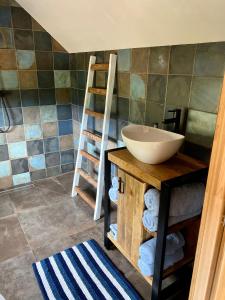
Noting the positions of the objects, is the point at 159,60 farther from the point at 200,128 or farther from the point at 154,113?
the point at 200,128

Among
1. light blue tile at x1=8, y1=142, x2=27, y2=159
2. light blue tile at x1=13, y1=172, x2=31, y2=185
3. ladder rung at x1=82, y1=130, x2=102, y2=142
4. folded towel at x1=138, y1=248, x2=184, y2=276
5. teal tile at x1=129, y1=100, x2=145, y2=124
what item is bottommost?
light blue tile at x1=13, y1=172, x2=31, y2=185

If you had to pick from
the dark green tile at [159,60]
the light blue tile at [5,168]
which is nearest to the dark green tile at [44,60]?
the light blue tile at [5,168]

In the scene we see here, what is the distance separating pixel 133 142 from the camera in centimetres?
130

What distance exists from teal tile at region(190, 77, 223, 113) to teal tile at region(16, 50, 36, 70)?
5.98ft

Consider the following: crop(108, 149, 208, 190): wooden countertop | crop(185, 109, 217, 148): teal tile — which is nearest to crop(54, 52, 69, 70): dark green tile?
crop(108, 149, 208, 190): wooden countertop

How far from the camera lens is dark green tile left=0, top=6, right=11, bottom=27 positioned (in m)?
2.27

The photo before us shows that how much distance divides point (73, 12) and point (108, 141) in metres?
1.18

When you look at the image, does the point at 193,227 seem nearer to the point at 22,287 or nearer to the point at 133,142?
the point at 133,142

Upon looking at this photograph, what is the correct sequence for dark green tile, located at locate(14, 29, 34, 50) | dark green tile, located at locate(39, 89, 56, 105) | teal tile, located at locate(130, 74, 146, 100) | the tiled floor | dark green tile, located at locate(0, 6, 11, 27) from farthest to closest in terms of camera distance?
dark green tile, located at locate(39, 89, 56, 105)
dark green tile, located at locate(14, 29, 34, 50)
dark green tile, located at locate(0, 6, 11, 27)
teal tile, located at locate(130, 74, 146, 100)
the tiled floor

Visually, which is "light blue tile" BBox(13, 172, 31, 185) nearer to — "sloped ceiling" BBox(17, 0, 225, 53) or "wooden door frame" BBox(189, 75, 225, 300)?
"sloped ceiling" BBox(17, 0, 225, 53)

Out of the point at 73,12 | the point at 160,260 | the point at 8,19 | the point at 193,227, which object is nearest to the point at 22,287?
the point at 160,260

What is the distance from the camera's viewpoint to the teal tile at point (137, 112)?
190 cm

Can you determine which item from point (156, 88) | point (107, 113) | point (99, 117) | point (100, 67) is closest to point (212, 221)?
point (156, 88)

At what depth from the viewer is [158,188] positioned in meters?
1.20
